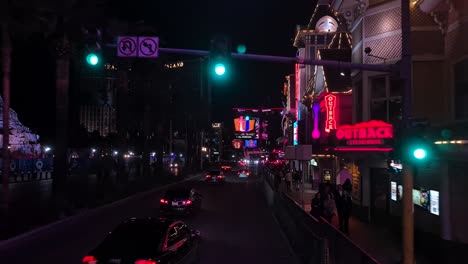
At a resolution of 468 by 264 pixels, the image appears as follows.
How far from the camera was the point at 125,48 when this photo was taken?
12758 millimetres

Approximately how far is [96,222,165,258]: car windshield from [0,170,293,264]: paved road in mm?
3297

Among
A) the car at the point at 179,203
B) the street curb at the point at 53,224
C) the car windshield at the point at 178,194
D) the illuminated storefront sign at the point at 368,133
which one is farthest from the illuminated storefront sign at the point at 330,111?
the street curb at the point at 53,224

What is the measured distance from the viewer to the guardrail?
876 cm

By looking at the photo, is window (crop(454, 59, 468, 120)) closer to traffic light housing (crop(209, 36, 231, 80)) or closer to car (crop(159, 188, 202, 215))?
traffic light housing (crop(209, 36, 231, 80))

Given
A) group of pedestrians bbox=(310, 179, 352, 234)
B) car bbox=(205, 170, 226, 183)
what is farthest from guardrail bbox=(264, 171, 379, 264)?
car bbox=(205, 170, 226, 183)

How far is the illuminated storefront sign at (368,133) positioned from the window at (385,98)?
150 centimetres

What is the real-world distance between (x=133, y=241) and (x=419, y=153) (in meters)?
6.02

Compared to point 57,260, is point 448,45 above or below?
above

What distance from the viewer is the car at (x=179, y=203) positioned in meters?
23.1

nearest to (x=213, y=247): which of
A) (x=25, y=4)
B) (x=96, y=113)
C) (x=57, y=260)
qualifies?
(x=57, y=260)

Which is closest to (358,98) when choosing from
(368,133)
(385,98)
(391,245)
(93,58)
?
(385,98)

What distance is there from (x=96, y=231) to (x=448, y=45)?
1381cm

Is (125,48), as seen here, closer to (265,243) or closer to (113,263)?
(113,263)

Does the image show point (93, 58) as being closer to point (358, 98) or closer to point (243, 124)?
point (358, 98)
